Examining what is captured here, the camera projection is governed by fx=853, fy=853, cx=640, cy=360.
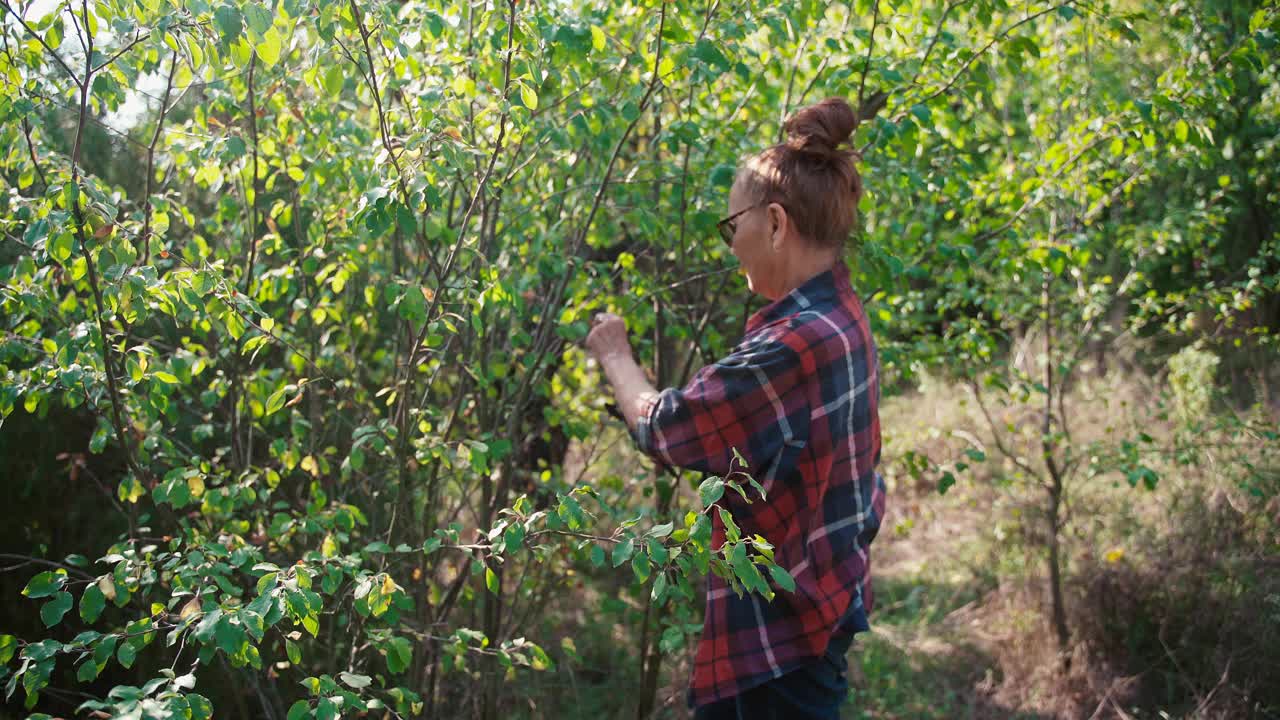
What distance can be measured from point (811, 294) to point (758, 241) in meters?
0.16

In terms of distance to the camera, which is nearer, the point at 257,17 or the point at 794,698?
the point at 257,17

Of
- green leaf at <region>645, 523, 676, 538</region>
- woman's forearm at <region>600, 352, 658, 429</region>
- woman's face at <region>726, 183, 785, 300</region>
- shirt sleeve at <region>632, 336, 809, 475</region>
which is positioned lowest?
green leaf at <region>645, 523, 676, 538</region>

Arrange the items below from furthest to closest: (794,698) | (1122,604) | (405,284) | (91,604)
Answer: (1122,604) < (405,284) < (794,698) < (91,604)

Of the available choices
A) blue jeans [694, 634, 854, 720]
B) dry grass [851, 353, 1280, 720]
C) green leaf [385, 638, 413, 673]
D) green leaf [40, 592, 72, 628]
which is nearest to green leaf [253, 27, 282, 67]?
green leaf [40, 592, 72, 628]

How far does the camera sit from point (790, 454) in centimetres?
167

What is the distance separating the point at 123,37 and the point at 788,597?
1.76 meters

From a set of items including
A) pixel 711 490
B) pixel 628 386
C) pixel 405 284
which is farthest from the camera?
pixel 405 284

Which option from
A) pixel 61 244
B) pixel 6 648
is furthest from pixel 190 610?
pixel 61 244

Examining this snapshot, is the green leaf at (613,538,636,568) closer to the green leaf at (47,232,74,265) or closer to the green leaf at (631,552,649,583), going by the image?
the green leaf at (631,552,649,583)

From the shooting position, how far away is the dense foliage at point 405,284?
63.3 inches

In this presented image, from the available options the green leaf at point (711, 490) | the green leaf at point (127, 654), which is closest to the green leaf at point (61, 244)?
the green leaf at point (127, 654)

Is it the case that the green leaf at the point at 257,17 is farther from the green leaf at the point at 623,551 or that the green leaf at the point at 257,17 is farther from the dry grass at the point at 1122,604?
the dry grass at the point at 1122,604

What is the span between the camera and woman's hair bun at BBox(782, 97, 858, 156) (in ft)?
Result: 5.74

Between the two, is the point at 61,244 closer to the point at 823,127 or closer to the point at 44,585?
the point at 44,585
